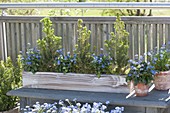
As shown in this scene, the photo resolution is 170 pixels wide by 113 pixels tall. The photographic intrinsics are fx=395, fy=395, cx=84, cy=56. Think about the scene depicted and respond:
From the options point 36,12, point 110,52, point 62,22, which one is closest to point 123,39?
point 110,52

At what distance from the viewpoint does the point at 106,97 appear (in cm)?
298

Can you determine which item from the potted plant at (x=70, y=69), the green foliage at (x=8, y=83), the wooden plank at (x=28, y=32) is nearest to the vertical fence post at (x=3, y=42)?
the wooden plank at (x=28, y=32)

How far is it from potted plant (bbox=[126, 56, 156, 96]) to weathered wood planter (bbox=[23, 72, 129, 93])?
0.42ft

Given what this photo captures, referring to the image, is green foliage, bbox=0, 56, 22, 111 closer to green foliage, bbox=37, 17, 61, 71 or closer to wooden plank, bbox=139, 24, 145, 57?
green foliage, bbox=37, 17, 61, 71

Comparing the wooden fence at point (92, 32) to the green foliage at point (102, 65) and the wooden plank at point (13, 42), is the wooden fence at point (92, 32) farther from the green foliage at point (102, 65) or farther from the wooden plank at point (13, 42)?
the green foliage at point (102, 65)

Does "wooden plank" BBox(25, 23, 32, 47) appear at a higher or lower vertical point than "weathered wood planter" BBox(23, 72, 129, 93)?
higher

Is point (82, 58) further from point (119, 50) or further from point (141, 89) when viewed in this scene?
point (141, 89)

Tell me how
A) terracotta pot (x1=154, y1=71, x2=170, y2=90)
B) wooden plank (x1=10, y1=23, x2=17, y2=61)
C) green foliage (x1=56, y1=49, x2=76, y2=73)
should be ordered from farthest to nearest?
wooden plank (x1=10, y1=23, x2=17, y2=61)
green foliage (x1=56, y1=49, x2=76, y2=73)
terracotta pot (x1=154, y1=71, x2=170, y2=90)

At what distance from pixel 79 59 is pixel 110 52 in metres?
0.26

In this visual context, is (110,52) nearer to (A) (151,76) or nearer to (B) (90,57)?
(B) (90,57)

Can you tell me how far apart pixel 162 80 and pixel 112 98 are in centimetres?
43

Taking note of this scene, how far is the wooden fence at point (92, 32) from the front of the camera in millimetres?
3945

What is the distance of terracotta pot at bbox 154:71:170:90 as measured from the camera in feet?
9.96

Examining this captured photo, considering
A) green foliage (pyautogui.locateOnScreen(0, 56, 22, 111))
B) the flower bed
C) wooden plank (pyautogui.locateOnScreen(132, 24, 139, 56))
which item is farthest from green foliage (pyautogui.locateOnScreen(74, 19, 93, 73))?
wooden plank (pyautogui.locateOnScreen(132, 24, 139, 56))
